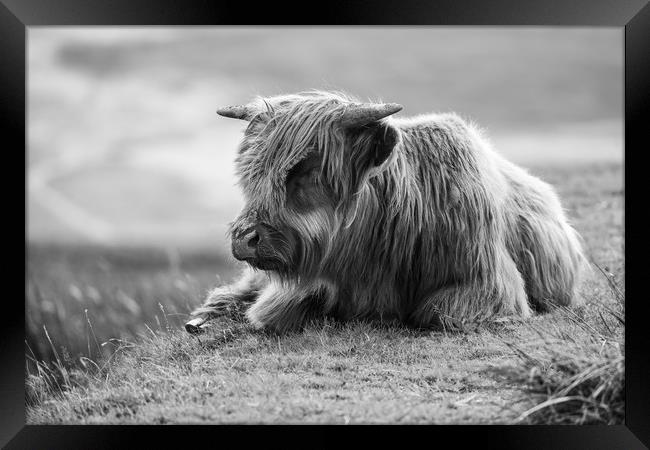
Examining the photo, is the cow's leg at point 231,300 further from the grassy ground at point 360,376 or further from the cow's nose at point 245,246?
the cow's nose at point 245,246

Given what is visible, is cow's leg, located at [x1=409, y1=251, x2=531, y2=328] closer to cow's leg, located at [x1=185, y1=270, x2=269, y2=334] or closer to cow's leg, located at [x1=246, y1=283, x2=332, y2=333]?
cow's leg, located at [x1=246, y1=283, x2=332, y2=333]

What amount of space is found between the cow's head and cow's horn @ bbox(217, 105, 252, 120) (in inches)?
12.8

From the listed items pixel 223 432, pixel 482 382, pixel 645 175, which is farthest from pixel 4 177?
pixel 645 175

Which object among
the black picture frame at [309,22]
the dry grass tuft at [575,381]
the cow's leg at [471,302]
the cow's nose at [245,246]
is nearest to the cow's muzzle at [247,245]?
the cow's nose at [245,246]

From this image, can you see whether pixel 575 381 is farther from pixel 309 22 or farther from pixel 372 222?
pixel 309 22

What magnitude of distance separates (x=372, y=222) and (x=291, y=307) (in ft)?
2.78

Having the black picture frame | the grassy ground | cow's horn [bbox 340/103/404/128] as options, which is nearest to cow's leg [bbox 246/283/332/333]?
the grassy ground

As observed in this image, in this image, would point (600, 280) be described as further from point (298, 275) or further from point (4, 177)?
point (4, 177)

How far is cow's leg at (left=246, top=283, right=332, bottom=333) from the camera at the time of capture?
18.3 feet

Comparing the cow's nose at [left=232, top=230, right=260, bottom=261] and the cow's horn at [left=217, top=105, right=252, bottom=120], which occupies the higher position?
the cow's horn at [left=217, top=105, right=252, bottom=120]

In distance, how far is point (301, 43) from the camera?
69.5ft

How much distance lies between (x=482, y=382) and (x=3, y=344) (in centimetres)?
323

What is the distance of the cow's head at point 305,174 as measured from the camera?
5094 millimetres

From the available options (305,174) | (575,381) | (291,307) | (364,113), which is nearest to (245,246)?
(305,174)
